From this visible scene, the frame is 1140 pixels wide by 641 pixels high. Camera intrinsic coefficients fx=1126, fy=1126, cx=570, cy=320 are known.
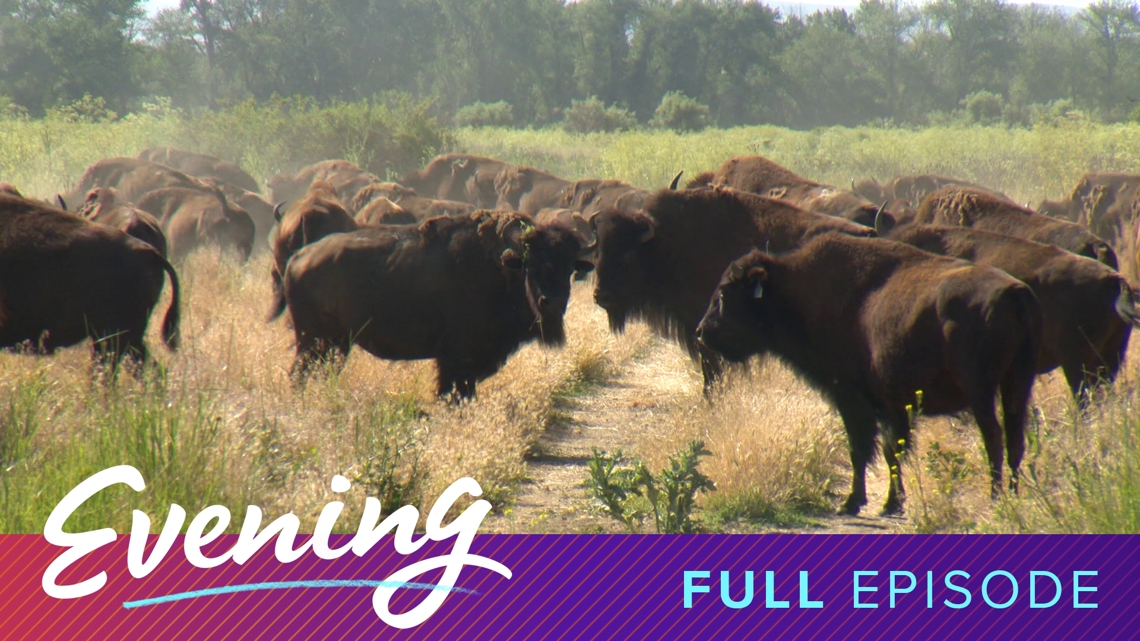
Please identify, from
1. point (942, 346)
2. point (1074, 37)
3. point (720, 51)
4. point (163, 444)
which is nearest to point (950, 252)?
point (942, 346)

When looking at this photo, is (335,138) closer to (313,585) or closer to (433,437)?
(433,437)

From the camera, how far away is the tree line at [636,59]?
61812 mm

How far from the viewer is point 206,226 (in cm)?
1441

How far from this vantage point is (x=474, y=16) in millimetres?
69625

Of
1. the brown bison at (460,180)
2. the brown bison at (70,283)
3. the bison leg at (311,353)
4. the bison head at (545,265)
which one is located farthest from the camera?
the brown bison at (460,180)

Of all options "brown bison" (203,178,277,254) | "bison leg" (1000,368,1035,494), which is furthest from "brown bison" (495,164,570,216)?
"bison leg" (1000,368,1035,494)

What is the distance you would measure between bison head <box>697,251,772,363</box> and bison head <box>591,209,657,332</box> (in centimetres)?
206

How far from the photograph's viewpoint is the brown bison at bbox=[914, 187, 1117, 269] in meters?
8.51

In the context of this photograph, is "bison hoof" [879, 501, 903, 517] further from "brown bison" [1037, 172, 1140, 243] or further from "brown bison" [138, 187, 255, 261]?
"brown bison" [138, 187, 255, 261]

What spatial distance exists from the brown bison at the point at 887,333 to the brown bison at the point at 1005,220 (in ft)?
8.34

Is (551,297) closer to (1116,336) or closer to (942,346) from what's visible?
(942,346)

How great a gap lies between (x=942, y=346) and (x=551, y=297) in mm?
2916

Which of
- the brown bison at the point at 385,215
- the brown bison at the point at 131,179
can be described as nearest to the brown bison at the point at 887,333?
the brown bison at the point at 385,215

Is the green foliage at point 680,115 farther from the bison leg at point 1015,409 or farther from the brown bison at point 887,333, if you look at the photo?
the bison leg at point 1015,409
